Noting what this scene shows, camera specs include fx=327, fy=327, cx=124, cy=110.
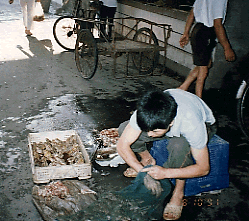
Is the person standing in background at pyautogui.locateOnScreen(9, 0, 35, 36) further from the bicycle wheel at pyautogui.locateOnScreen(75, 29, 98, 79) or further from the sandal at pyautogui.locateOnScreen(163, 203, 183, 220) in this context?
the sandal at pyautogui.locateOnScreen(163, 203, 183, 220)

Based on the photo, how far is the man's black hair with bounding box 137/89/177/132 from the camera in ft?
7.55

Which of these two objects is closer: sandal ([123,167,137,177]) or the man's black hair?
the man's black hair

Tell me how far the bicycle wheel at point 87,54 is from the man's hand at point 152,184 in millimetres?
3720

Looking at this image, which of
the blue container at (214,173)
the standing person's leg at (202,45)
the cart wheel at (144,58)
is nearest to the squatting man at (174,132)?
the blue container at (214,173)

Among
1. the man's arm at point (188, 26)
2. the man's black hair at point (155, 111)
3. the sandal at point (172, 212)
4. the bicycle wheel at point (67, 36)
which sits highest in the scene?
the man's arm at point (188, 26)

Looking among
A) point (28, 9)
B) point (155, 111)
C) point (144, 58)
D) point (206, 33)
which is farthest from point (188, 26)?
point (28, 9)

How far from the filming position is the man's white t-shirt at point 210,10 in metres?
4.76

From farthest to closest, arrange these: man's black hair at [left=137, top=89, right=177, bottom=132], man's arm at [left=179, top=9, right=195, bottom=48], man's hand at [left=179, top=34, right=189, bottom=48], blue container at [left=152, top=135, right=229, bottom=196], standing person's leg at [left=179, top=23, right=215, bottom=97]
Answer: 1. man's hand at [left=179, top=34, right=189, bottom=48]
2. man's arm at [left=179, top=9, right=195, bottom=48]
3. standing person's leg at [left=179, top=23, right=215, bottom=97]
4. blue container at [left=152, top=135, right=229, bottom=196]
5. man's black hair at [left=137, top=89, right=177, bottom=132]

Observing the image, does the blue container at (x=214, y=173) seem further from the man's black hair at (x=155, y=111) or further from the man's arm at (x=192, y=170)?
the man's black hair at (x=155, y=111)

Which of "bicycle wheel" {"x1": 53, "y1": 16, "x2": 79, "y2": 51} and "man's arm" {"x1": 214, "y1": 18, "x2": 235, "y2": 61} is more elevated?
"man's arm" {"x1": 214, "y1": 18, "x2": 235, "y2": 61}

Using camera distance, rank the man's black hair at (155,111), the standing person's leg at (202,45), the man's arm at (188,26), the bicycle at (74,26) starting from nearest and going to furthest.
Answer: the man's black hair at (155,111), the standing person's leg at (202,45), the man's arm at (188,26), the bicycle at (74,26)

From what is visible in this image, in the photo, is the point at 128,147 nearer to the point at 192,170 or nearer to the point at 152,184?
the point at 152,184

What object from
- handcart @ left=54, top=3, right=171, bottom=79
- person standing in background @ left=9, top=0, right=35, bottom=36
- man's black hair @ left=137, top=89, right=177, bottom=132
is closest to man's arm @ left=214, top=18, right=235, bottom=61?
handcart @ left=54, top=3, right=171, bottom=79

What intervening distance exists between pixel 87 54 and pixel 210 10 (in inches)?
Answer: 105
